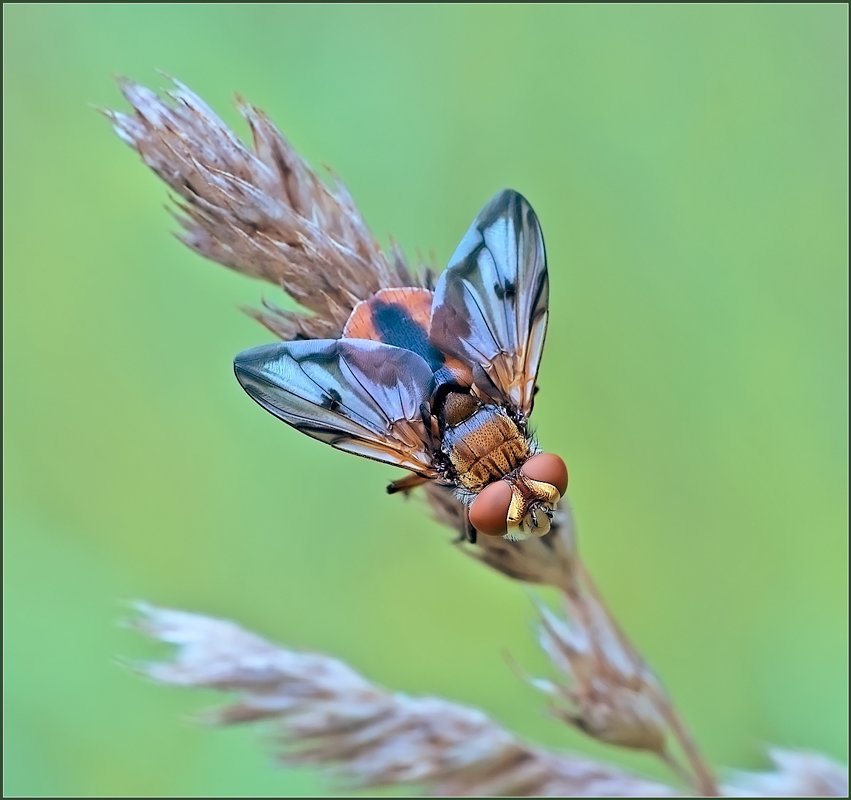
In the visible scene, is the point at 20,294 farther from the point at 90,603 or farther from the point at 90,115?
the point at 90,603

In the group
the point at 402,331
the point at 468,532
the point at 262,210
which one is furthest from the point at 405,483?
the point at 262,210

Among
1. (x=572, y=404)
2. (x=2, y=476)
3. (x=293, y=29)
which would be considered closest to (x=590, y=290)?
(x=572, y=404)

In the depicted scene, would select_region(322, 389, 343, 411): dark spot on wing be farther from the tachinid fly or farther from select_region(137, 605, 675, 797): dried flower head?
select_region(137, 605, 675, 797): dried flower head

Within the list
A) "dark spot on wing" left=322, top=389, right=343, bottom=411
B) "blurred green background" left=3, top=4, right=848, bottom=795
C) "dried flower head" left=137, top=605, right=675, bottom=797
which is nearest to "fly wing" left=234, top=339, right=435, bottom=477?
"dark spot on wing" left=322, top=389, right=343, bottom=411

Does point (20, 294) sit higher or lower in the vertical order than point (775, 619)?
higher

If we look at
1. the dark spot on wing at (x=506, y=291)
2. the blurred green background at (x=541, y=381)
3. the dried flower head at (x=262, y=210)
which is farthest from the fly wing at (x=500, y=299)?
the blurred green background at (x=541, y=381)

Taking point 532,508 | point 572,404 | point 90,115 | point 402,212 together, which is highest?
point 90,115

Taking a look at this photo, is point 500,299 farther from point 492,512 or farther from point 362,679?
point 362,679
